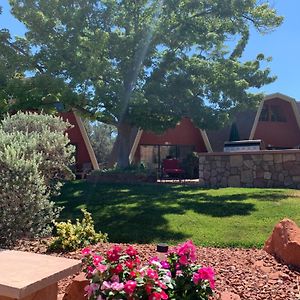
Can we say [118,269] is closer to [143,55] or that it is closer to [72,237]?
[72,237]

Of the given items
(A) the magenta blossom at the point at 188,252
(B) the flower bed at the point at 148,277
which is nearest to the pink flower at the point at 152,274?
(B) the flower bed at the point at 148,277

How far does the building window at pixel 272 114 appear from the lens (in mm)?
30977

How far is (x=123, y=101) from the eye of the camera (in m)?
15.3

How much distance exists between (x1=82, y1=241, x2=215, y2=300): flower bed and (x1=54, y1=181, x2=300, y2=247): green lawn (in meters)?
4.18

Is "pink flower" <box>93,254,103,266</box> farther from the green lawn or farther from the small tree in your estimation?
the green lawn

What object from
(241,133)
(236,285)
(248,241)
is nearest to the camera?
(236,285)

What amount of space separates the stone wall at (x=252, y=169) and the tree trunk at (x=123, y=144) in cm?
388

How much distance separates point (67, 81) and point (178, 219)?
854cm

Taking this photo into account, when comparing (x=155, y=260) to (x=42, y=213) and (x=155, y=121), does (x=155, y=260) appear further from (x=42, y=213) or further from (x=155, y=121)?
(x=155, y=121)

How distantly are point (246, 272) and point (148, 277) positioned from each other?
2600 millimetres

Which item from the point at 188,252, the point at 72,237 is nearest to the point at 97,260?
the point at 188,252

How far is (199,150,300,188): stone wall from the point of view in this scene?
1537cm

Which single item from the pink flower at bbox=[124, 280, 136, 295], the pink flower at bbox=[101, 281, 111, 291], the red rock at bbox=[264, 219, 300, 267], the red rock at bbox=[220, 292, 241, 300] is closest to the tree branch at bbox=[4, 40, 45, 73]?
the red rock at bbox=[264, 219, 300, 267]

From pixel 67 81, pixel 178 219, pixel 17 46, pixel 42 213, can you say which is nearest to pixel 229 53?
pixel 67 81
